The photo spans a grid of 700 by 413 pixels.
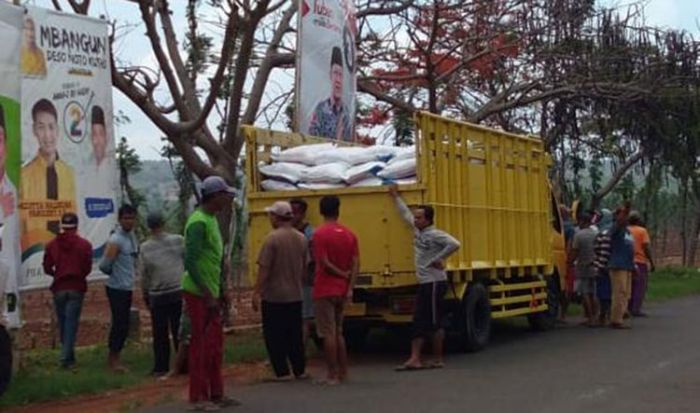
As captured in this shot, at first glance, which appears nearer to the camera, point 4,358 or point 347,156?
point 4,358

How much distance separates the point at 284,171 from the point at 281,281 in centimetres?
262

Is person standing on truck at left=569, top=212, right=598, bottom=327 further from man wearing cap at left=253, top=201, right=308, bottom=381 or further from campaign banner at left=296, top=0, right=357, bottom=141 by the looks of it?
man wearing cap at left=253, top=201, right=308, bottom=381

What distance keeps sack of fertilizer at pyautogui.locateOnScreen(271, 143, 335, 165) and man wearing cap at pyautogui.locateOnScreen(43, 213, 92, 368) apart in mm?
2693

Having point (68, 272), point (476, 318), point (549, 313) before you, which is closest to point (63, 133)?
point (68, 272)

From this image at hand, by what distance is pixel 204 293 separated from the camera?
962cm

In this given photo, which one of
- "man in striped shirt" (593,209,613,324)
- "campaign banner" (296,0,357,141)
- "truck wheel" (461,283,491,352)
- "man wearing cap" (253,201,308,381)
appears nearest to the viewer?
"man wearing cap" (253,201,308,381)

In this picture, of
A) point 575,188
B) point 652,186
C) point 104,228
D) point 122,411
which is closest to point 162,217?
point 104,228

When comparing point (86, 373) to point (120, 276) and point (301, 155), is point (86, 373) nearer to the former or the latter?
point (120, 276)

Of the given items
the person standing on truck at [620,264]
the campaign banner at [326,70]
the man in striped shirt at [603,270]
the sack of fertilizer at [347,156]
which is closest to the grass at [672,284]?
the man in striped shirt at [603,270]

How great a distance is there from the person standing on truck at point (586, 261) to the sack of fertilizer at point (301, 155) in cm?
525

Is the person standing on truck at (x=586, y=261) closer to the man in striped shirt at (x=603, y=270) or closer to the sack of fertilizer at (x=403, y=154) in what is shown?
the man in striped shirt at (x=603, y=270)

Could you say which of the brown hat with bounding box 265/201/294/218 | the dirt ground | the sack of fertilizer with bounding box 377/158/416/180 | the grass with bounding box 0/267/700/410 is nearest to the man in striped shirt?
the grass with bounding box 0/267/700/410

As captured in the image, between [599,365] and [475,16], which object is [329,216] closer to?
[599,365]

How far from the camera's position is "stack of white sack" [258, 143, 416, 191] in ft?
42.4
